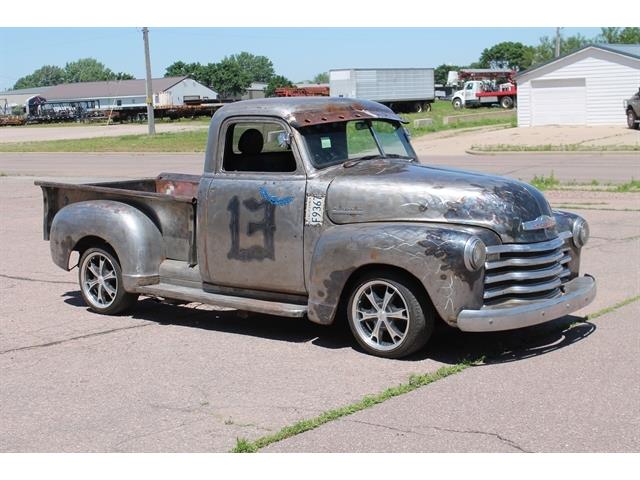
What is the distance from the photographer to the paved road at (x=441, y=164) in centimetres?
2294

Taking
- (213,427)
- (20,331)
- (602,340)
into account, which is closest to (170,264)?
(20,331)

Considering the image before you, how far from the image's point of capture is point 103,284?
8.56 metres

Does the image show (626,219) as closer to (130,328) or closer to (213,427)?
(130,328)

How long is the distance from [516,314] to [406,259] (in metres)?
0.84

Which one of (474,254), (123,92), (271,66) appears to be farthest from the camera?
(271,66)

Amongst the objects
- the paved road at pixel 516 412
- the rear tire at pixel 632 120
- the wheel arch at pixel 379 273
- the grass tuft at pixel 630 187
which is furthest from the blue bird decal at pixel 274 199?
the rear tire at pixel 632 120

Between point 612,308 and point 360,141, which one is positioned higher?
point 360,141

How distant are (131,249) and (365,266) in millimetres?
2383

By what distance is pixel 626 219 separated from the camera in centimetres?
1426

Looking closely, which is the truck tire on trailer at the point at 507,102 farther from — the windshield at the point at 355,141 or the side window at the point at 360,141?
the side window at the point at 360,141

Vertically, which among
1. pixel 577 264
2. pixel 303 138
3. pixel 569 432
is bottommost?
pixel 569 432

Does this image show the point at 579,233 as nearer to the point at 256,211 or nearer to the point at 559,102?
the point at 256,211

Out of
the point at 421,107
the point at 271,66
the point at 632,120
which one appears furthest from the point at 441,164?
the point at 271,66

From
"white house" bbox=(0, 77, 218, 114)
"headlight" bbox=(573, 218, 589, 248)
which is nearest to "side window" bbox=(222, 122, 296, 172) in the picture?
"headlight" bbox=(573, 218, 589, 248)
